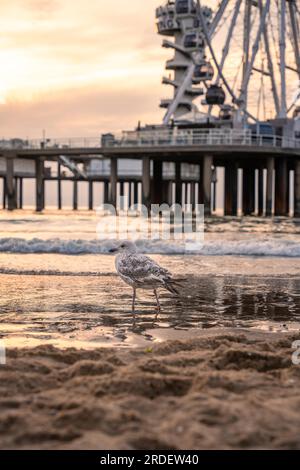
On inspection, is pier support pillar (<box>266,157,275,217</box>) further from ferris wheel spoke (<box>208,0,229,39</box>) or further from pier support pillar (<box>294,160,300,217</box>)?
ferris wheel spoke (<box>208,0,229,39</box>)

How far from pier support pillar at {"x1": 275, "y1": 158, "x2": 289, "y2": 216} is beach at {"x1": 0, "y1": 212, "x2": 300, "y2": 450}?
4300cm

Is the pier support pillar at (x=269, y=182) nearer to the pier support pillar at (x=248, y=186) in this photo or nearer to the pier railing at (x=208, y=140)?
the pier railing at (x=208, y=140)

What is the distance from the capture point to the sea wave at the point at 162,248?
65.1 feet

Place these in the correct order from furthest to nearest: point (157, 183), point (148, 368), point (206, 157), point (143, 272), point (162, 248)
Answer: point (157, 183) → point (206, 157) → point (162, 248) → point (143, 272) → point (148, 368)

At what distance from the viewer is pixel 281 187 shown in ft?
179

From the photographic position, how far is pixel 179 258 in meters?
18.3

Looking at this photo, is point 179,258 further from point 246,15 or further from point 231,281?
point 246,15

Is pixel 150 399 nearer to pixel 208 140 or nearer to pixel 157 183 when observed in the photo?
pixel 208 140

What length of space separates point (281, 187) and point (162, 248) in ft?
117

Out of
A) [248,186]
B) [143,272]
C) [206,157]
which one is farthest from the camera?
[248,186]

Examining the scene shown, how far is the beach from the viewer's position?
3930 mm

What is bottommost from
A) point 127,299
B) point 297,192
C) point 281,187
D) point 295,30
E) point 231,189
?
point 127,299

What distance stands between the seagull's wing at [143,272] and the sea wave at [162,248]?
34.8 feet

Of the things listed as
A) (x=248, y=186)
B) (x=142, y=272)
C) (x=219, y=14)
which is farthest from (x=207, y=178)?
(x=142, y=272)
